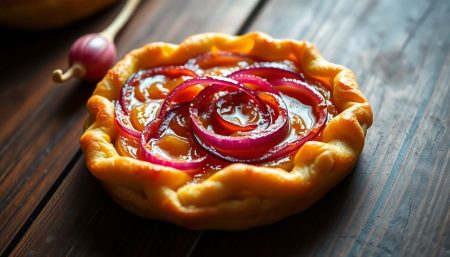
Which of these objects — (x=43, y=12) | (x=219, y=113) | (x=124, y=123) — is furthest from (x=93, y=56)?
(x=219, y=113)

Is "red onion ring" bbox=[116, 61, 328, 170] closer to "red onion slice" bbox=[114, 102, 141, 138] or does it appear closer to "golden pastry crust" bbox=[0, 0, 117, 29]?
"red onion slice" bbox=[114, 102, 141, 138]

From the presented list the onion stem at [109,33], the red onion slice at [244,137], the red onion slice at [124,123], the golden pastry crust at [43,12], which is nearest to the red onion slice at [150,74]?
the red onion slice at [124,123]

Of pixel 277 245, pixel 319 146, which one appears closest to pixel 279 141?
pixel 319 146

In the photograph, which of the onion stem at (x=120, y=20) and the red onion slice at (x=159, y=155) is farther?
the onion stem at (x=120, y=20)

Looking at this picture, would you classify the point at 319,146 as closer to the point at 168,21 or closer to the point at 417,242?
the point at 417,242

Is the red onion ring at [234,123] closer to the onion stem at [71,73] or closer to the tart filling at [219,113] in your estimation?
the tart filling at [219,113]

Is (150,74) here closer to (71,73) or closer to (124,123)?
(124,123)

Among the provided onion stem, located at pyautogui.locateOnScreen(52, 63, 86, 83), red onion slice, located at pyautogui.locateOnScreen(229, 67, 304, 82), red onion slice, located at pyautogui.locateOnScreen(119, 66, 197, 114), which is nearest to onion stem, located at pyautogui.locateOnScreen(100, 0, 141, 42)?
onion stem, located at pyautogui.locateOnScreen(52, 63, 86, 83)
